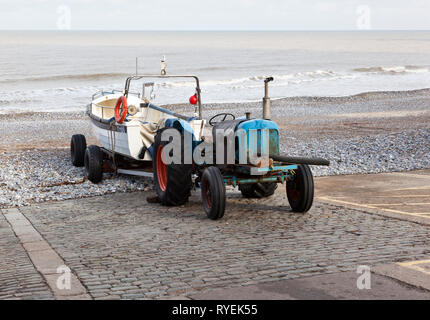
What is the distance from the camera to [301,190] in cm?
980

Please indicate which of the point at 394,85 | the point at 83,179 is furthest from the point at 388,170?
the point at 394,85

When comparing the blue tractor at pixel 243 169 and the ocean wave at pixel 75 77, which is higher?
the blue tractor at pixel 243 169

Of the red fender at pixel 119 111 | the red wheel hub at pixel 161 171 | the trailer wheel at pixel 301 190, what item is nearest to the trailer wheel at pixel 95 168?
the red fender at pixel 119 111

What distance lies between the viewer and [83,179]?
44.7ft

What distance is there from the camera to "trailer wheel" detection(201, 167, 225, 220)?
9.34m

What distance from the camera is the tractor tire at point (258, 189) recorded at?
11.3 m

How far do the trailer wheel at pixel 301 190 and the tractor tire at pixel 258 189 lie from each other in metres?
1.11

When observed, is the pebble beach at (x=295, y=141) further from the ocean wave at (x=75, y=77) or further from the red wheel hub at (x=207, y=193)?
the ocean wave at (x=75, y=77)

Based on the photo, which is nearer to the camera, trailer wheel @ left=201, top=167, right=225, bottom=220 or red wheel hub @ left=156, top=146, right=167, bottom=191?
trailer wheel @ left=201, top=167, right=225, bottom=220

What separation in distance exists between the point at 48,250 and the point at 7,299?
76.8 inches

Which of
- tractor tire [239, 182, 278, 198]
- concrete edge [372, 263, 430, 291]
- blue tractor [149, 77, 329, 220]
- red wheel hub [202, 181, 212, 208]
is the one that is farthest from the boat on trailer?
concrete edge [372, 263, 430, 291]

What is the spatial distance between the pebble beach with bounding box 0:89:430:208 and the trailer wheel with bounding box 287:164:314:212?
3.77 metres

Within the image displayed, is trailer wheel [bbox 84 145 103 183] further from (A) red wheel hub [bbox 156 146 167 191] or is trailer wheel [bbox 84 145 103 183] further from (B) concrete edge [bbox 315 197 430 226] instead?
(B) concrete edge [bbox 315 197 430 226]
